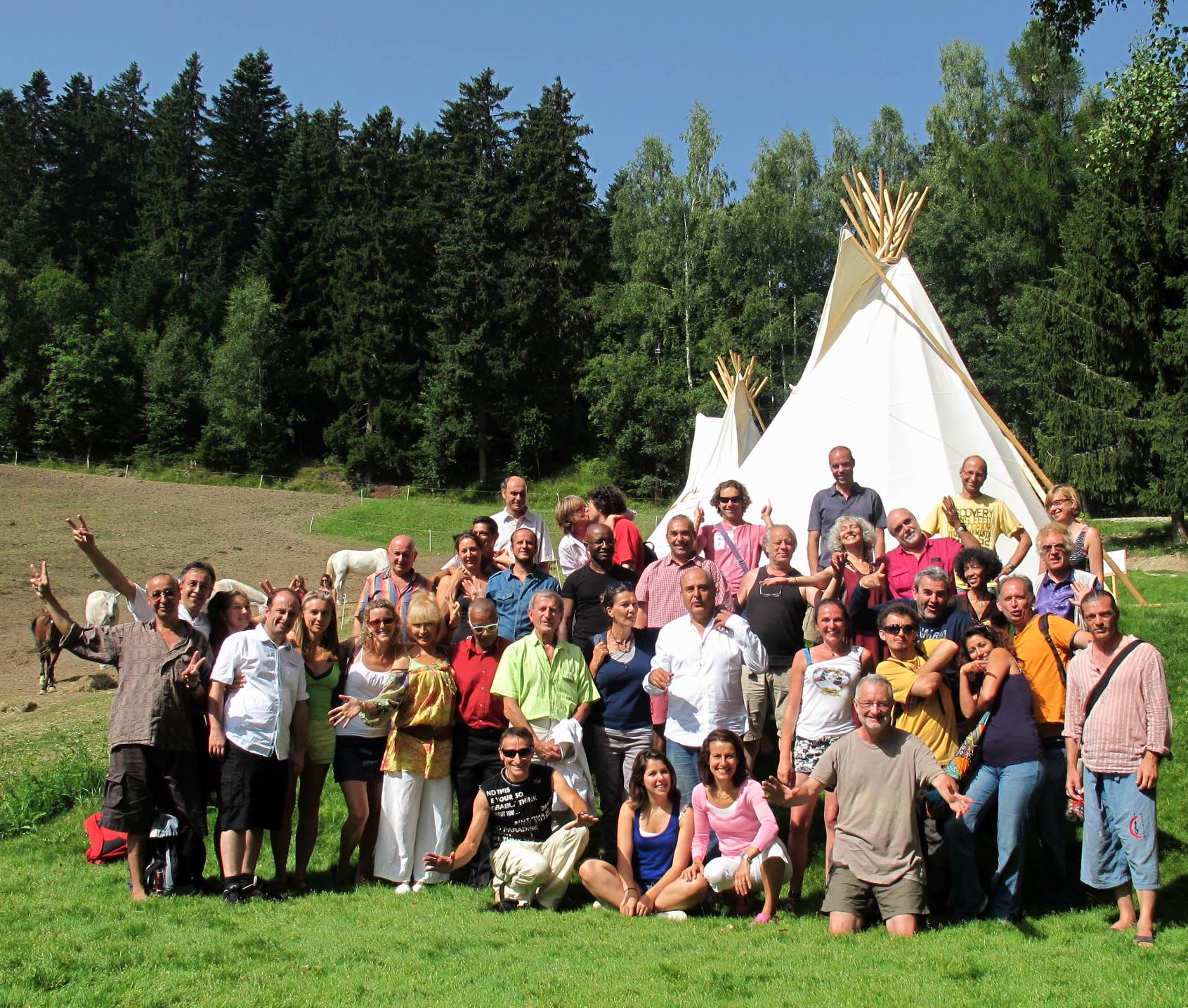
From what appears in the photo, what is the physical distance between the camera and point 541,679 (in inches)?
213

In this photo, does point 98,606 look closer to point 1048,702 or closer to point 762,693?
point 762,693

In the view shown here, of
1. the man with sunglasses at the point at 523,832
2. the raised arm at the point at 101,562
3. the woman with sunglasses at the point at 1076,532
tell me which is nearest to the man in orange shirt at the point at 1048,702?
the woman with sunglasses at the point at 1076,532

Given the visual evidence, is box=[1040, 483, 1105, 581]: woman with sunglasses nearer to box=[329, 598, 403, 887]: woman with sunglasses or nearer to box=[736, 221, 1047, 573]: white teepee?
box=[736, 221, 1047, 573]: white teepee

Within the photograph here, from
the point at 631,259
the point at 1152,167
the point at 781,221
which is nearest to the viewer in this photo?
the point at 1152,167

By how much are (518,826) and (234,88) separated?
171 feet

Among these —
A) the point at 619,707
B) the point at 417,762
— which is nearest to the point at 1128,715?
the point at 619,707

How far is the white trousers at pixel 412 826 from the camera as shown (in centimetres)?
545

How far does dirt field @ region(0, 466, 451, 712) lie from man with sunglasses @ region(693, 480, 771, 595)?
8.38m

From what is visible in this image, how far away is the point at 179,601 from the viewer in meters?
5.52

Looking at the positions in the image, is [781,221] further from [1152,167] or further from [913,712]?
[913,712]

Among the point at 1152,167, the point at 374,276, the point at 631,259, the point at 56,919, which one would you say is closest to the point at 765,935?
the point at 56,919

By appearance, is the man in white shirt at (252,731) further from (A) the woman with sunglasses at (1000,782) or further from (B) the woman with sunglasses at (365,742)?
(A) the woman with sunglasses at (1000,782)

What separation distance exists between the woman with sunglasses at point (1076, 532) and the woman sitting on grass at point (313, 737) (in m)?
4.15

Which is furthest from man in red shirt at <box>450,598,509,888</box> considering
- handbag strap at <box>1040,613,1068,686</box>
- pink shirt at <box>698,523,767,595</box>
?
handbag strap at <box>1040,613,1068,686</box>
